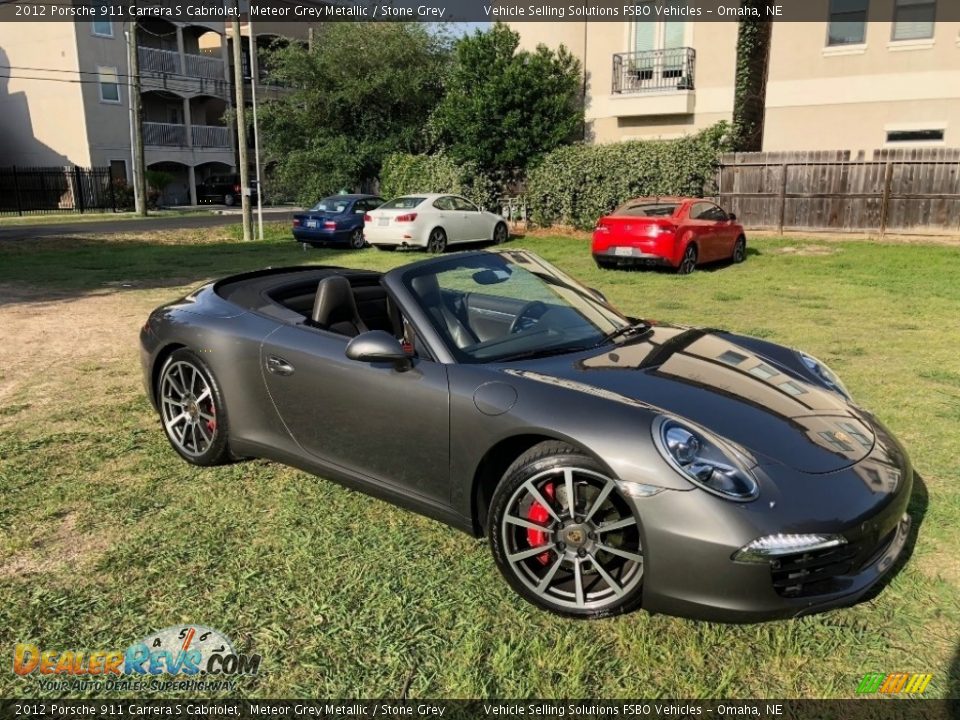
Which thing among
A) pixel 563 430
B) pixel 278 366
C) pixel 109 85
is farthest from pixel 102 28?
pixel 563 430

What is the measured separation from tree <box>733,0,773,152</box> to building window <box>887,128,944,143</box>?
340 centimetres

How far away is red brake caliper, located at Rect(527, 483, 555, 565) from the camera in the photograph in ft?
9.24

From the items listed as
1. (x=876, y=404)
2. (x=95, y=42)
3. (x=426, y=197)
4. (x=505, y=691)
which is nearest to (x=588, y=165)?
(x=426, y=197)

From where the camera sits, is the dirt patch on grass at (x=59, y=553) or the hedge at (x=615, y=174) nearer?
the dirt patch on grass at (x=59, y=553)

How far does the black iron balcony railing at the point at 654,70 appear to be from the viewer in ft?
73.9

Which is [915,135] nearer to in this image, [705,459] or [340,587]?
[705,459]

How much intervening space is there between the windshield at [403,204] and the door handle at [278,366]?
13.6 metres

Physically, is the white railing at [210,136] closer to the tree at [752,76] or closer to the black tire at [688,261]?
the tree at [752,76]

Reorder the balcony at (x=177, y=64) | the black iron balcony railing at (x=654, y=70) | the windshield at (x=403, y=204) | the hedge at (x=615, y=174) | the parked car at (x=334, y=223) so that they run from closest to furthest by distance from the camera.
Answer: the windshield at (x=403, y=204) < the parked car at (x=334, y=223) < the hedge at (x=615, y=174) < the black iron balcony railing at (x=654, y=70) < the balcony at (x=177, y=64)

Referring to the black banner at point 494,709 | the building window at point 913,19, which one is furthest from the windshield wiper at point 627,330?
the building window at point 913,19

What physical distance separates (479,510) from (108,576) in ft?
5.20

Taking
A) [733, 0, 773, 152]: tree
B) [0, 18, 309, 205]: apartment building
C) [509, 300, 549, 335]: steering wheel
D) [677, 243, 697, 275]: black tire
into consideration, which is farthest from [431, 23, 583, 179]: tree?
[509, 300, 549, 335]: steering wheel

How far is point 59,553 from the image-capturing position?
3.32 metres

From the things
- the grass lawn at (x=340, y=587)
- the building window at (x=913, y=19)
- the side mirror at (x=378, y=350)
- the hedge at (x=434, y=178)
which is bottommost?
the grass lawn at (x=340, y=587)
